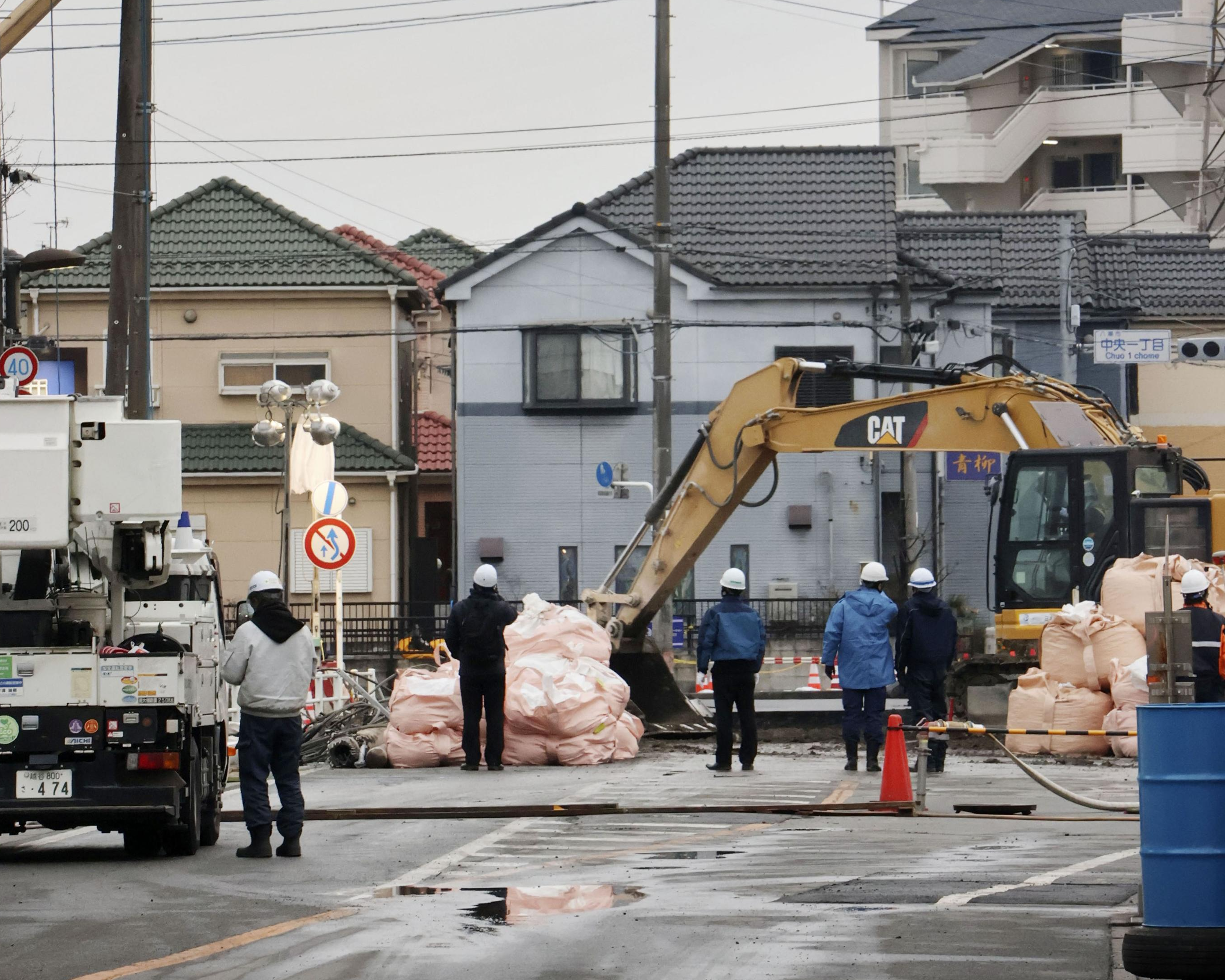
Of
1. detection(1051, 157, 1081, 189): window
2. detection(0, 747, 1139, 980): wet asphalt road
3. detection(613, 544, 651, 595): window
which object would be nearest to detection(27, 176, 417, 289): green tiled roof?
detection(613, 544, 651, 595): window

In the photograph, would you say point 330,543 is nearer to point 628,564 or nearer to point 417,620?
point 417,620

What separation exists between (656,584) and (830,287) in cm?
1585

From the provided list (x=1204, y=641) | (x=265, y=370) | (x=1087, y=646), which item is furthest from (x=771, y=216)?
(x=1204, y=641)

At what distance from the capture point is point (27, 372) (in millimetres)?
23203

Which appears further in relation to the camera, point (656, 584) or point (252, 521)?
point (252, 521)

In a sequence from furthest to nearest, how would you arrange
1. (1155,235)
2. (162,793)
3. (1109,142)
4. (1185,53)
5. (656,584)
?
(1109,142) → (1185,53) → (1155,235) → (656,584) → (162,793)

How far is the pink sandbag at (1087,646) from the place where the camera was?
848 inches

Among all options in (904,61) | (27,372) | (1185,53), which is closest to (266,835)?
(27,372)

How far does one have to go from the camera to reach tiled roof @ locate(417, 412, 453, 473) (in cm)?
4647

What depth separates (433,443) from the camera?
156 feet

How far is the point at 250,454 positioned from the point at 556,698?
2018 centimetres

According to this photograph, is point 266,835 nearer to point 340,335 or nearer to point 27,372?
point 27,372

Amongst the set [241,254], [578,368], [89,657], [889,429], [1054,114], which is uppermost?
[1054,114]

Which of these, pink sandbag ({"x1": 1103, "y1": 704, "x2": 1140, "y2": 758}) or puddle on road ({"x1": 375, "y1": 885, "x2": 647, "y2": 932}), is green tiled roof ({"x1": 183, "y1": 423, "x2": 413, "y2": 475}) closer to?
pink sandbag ({"x1": 1103, "y1": 704, "x2": 1140, "y2": 758})
